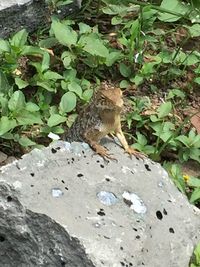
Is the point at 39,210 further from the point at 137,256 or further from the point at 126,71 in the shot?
the point at 126,71

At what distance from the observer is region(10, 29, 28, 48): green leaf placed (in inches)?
236

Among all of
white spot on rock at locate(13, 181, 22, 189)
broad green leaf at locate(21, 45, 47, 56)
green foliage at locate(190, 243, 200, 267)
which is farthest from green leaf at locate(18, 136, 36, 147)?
green foliage at locate(190, 243, 200, 267)

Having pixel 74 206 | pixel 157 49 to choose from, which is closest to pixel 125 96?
pixel 157 49

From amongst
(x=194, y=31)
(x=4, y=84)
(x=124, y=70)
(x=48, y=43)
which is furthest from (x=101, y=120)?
(x=194, y=31)

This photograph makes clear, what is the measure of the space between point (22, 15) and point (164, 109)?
1.34 meters

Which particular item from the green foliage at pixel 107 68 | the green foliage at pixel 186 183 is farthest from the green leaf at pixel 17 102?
the green foliage at pixel 186 183

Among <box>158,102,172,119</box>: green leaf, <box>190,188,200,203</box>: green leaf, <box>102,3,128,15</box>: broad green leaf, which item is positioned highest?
<box>102,3,128,15</box>: broad green leaf

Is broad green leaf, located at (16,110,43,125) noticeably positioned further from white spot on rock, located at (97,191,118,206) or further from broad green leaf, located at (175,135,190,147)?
white spot on rock, located at (97,191,118,206)

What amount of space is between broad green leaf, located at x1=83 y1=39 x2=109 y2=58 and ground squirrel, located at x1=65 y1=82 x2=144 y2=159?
3.19 feet

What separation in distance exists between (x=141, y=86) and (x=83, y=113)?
4.01 feet

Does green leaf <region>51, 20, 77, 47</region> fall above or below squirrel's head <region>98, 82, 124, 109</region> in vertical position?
below

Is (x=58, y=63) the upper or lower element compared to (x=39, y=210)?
lower

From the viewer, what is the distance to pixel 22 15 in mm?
6410

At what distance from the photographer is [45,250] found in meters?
4.20
